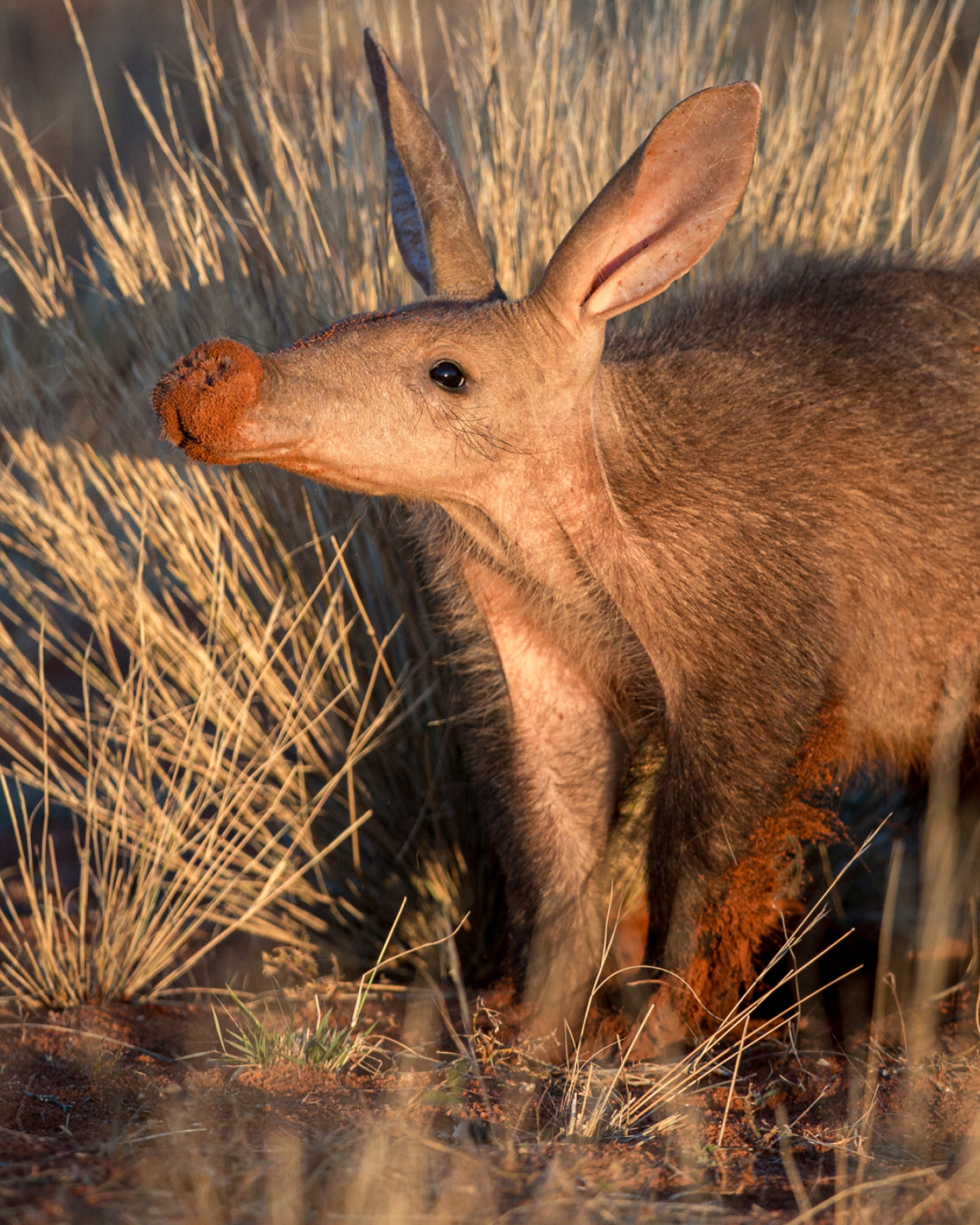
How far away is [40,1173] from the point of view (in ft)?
6.92

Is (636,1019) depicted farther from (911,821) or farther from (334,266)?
(334,266)

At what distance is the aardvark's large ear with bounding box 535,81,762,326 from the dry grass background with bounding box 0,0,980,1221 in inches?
37.5

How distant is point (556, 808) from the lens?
3459 millimetres

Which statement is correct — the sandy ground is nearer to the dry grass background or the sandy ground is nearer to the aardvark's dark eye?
the dry grass background

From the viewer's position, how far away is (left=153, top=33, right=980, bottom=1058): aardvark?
9.33ft

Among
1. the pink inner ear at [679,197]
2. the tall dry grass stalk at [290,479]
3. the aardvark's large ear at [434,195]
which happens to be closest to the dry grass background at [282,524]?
the tall dry grass stalk at [290,479]

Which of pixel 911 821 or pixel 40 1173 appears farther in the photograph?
pixel 911 821

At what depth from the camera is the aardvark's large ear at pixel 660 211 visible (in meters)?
2.73

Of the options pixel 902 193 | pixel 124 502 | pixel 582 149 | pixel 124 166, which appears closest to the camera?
pixel 124 502

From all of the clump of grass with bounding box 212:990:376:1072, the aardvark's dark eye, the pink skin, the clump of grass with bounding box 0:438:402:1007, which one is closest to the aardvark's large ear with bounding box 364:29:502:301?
the pink skin

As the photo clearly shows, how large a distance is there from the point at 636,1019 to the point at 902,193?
2931 mm

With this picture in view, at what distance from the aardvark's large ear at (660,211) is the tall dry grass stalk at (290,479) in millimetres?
1090

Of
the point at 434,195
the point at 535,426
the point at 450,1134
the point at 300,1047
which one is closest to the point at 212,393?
the point at 535,426

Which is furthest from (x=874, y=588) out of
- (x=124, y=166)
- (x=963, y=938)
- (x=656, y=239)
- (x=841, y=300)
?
(x=124, y=166)
